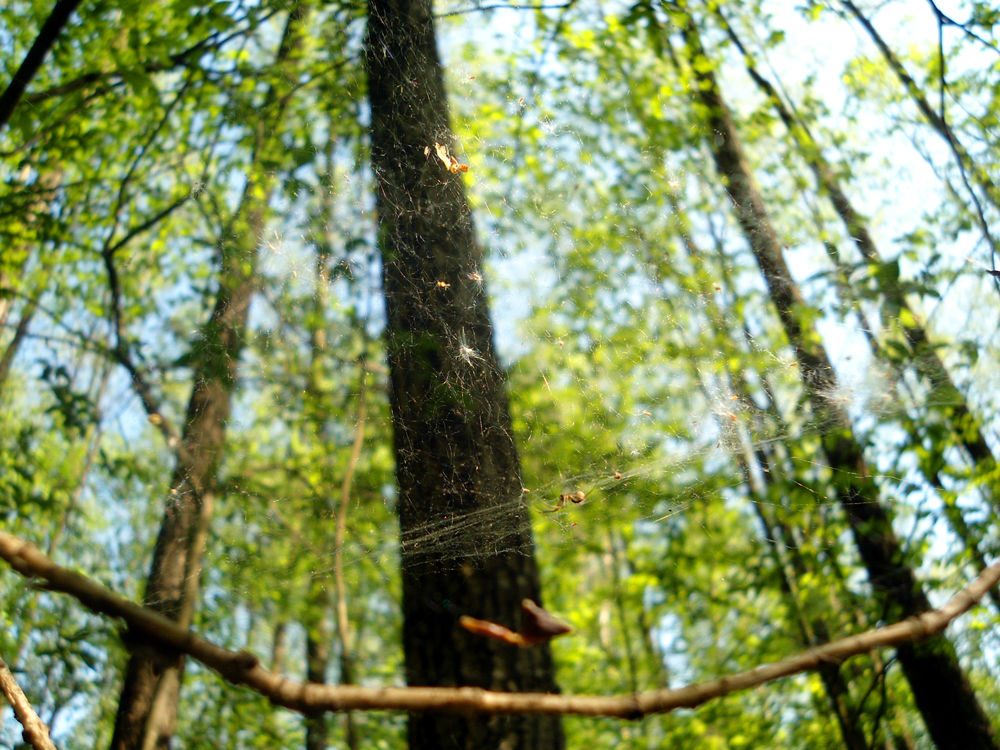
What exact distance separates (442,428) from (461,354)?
1.19 ft

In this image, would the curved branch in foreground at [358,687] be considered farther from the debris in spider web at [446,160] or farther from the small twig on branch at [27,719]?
the debris in spider web at [446,160]

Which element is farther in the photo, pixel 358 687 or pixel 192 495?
pixel 192 495

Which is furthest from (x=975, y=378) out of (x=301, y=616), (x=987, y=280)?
(x=301, y=616)

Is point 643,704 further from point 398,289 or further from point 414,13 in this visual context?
point 414,13

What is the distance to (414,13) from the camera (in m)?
3.61

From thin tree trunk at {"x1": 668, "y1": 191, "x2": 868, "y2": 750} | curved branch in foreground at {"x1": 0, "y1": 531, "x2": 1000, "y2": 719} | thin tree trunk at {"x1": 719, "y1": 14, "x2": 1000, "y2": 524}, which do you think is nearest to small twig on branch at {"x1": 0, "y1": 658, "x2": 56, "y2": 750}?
curved branch in foreground at {"x1": 0, "y1": 531, "x2": 1000, "y2": 719}

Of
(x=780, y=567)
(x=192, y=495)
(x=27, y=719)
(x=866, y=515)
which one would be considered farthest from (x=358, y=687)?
(x=866, y=515)

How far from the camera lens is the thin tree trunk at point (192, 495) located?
3.03 metres

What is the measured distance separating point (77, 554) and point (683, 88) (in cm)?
475

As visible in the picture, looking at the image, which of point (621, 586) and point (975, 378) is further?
point (621, 586)

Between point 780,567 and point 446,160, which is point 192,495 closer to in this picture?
point 446,160

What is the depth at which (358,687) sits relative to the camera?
2.91 ft

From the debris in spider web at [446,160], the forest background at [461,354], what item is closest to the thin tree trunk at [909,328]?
the forest background at [461,354]

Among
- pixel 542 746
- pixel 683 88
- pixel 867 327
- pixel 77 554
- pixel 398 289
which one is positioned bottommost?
pixel 542 746
